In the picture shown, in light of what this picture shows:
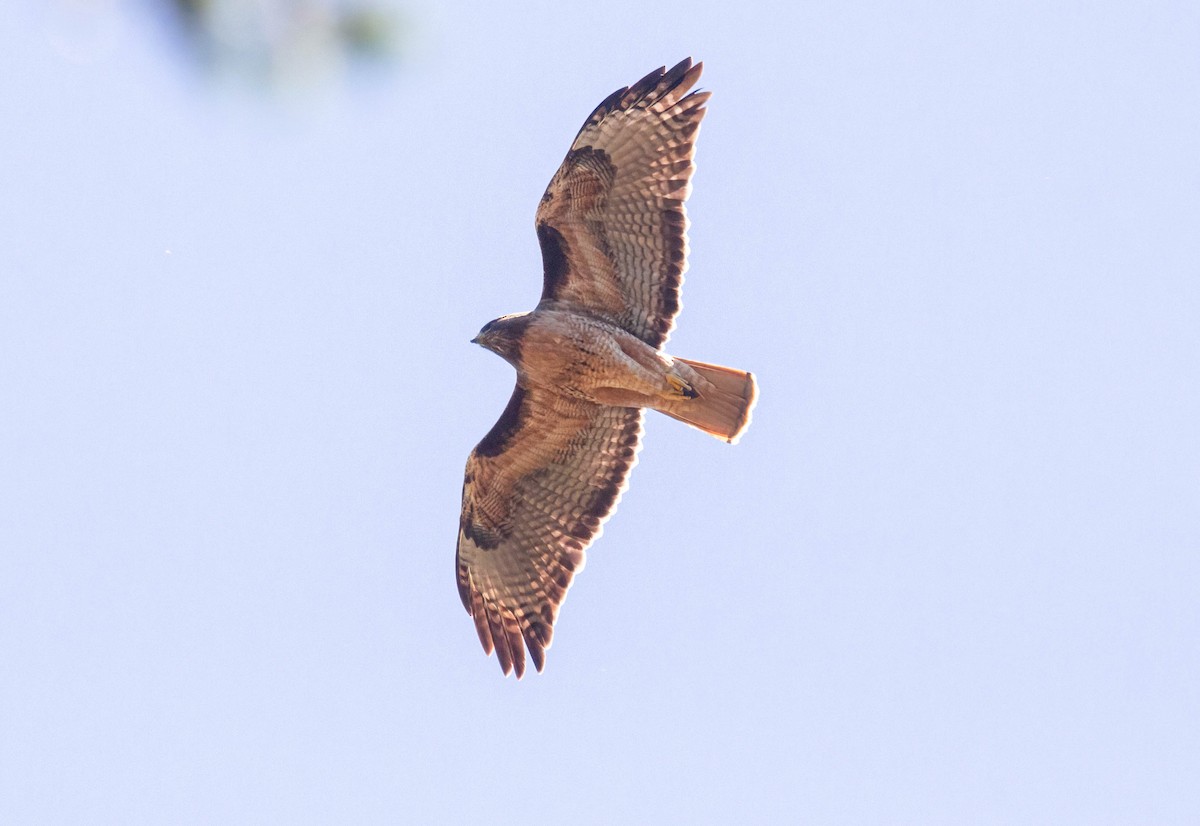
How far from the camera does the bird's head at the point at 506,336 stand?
8.62 metres

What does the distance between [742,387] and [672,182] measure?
4.46 feet

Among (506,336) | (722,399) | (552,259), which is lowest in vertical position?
(722,399)

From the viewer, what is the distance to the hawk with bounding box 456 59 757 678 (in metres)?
8.55

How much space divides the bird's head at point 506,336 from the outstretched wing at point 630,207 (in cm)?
32

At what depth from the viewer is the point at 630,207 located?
862 centimetres

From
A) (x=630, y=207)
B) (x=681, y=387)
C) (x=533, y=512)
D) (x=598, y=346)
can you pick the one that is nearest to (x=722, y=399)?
(x=681, y=387)

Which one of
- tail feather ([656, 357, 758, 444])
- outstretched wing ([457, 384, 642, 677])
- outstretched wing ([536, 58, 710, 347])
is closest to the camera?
outstretched wing ([536, 58, 710, 347])

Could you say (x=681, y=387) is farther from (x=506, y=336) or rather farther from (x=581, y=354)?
(x=506, y=336)

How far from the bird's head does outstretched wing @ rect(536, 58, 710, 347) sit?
325 millimetres

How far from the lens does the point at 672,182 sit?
8.61 meters

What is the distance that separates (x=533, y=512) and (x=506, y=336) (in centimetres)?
138

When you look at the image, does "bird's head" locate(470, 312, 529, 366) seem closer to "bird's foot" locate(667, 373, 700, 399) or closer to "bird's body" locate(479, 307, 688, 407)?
"bird's body" locate(479, 307, 688, 407)

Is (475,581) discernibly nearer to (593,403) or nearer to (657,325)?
(593,403)

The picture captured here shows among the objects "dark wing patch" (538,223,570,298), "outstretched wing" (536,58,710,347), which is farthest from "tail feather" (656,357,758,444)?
"dark wing patch" (538,223,570,298)
